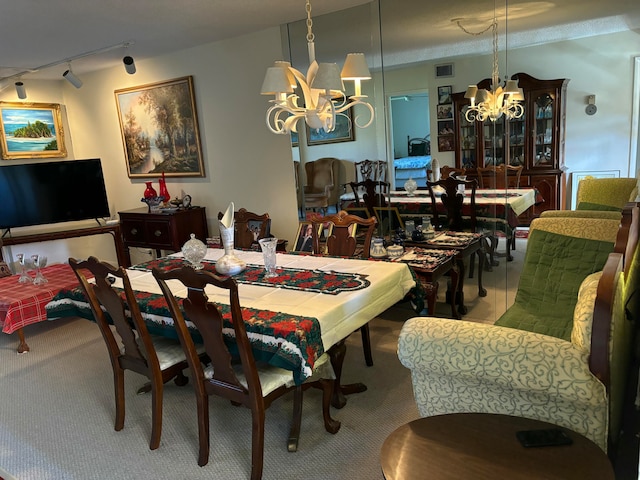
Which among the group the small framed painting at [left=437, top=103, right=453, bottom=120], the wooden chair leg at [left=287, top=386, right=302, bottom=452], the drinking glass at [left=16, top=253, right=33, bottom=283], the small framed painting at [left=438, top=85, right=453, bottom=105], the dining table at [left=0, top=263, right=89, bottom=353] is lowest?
the wooden chair leg at [left=287, top=386, right=302, bottom=452]

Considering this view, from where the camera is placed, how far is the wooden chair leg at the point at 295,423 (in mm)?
2168

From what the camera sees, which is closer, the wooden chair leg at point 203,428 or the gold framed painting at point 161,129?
the wooden chair leg at point 203,428

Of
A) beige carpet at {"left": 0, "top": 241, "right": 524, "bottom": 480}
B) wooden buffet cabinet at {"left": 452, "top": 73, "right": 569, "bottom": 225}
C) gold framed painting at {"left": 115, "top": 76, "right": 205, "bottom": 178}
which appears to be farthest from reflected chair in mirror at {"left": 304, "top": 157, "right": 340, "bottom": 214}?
beige carpet at {"left": 0, "top": 241, "right": 524, "bottom": 480}

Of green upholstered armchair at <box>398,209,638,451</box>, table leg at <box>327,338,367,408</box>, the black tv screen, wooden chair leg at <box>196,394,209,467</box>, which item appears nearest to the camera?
green upholstered armchair at <box>398,209,638,451</box>

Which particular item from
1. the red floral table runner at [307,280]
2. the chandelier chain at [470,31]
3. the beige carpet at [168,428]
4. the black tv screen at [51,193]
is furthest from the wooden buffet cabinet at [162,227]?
the chandelier chain at [470,31]

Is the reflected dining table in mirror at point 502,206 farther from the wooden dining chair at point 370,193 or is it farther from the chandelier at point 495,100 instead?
the wooden dining chair at point 370,193

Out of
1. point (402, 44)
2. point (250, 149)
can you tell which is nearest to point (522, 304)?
point (402, 44)

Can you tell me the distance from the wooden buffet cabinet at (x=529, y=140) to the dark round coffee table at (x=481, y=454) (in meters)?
2.34

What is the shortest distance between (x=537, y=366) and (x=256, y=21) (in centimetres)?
338

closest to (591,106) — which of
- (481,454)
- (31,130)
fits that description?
(481,454)

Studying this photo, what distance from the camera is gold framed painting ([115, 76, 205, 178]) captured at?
15.5 feet

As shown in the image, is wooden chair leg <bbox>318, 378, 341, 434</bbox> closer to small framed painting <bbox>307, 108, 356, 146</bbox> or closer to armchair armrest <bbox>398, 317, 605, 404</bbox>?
armchair armrest <bbox>398, 317, 605, 404</bbox>

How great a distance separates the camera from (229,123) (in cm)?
450

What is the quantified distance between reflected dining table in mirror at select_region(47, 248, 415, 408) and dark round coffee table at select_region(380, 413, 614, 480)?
0.57 m
